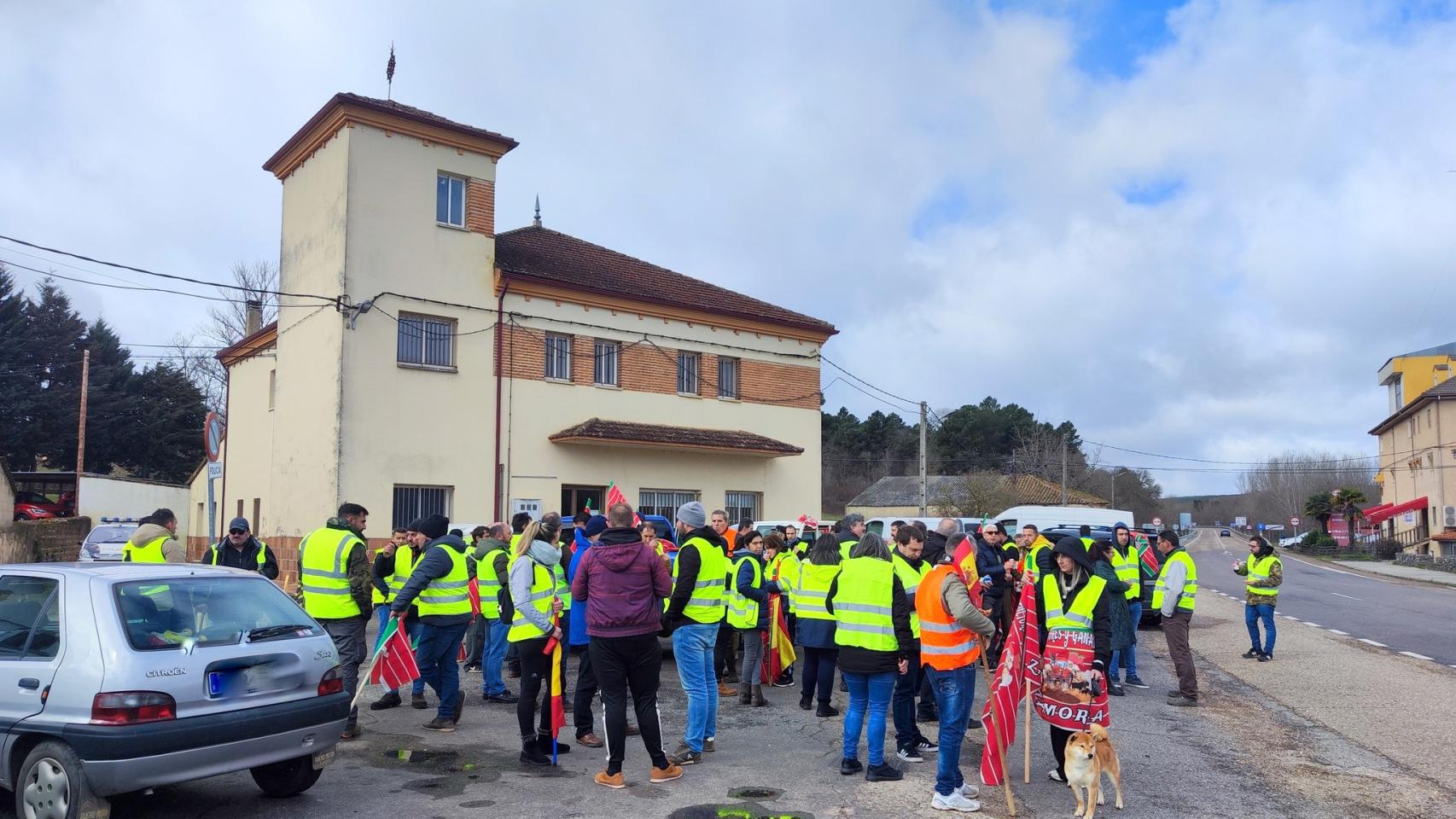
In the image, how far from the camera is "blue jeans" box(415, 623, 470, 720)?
27.9ft

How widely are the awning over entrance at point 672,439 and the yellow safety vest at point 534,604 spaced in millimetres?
14850

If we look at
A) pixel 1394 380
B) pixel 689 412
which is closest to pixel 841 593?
pixel 689 412

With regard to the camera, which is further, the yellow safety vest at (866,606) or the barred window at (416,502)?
the barred window at (416,502)

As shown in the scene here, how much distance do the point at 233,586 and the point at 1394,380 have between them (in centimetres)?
8383

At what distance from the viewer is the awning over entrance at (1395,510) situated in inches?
2251

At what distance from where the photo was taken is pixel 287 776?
641cm

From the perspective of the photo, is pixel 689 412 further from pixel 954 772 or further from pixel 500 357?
pixel 954 772

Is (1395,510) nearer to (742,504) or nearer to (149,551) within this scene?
(742,504)

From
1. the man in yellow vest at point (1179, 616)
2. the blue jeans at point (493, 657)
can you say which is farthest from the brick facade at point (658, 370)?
the man in yellow vest at point (1179, 616)

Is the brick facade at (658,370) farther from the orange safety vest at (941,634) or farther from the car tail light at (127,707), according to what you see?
the car tail light at (127,707)

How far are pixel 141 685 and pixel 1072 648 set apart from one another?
5.83m

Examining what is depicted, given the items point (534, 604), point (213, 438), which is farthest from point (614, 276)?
point (534, 604)

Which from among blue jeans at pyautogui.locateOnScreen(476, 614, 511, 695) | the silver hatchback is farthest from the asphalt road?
the silver hatchback

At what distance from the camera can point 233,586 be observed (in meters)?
6.29
